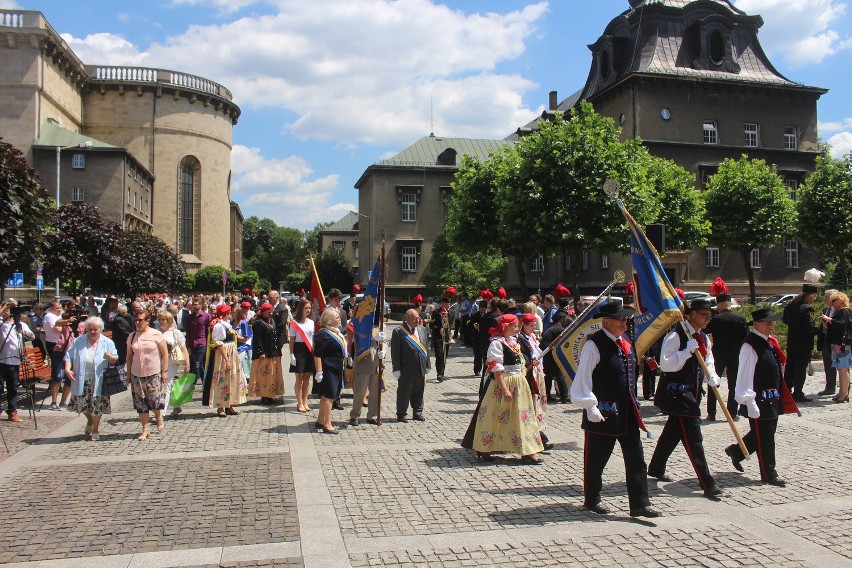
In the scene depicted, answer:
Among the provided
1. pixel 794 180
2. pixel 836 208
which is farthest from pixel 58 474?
pixel 794 180

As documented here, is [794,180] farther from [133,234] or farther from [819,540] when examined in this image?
[819,540]

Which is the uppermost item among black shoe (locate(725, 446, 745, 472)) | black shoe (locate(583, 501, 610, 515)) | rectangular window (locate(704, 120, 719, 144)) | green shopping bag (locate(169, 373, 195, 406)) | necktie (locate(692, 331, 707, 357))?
rectangular window (locate(704, 120, 719, 144))

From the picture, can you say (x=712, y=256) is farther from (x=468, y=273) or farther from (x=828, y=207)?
(x=468, y=273)

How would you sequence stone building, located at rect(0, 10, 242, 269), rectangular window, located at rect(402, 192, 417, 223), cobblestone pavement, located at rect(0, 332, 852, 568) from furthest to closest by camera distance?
rectangular window, located at rect(402, 192, 417, 223)
stone building, located at rect(0, 10, 242, 269)
cobblestone pavement, located at rect(0, 332, 852, 568)

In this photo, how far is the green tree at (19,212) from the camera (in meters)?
11.8

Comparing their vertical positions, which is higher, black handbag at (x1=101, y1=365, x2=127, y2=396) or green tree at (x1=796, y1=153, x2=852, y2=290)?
green tree at (x1=796, y1=153, x2=852, y2=290)

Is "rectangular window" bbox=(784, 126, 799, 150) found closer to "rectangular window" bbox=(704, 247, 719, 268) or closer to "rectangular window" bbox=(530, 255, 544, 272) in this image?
"rectangular window" bbox=(704, 247, 719, 268)

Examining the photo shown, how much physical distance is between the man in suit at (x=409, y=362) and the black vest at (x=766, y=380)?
4.98 meters

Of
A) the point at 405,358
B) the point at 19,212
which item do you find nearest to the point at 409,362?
the point at 405,358

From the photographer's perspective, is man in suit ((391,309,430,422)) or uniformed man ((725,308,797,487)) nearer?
uniformed man ((725,308,797,487))

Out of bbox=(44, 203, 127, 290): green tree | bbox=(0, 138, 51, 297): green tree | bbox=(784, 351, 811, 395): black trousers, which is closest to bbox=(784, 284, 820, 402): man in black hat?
bbox=(784, 351, 811, 395): black trousers

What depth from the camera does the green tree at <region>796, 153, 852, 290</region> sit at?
34.8 metres

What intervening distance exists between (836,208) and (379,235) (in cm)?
3240

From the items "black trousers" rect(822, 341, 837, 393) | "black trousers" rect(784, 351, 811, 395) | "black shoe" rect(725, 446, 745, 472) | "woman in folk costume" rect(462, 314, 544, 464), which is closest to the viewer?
"black shoe" rect(725, 446, 745, 472)
